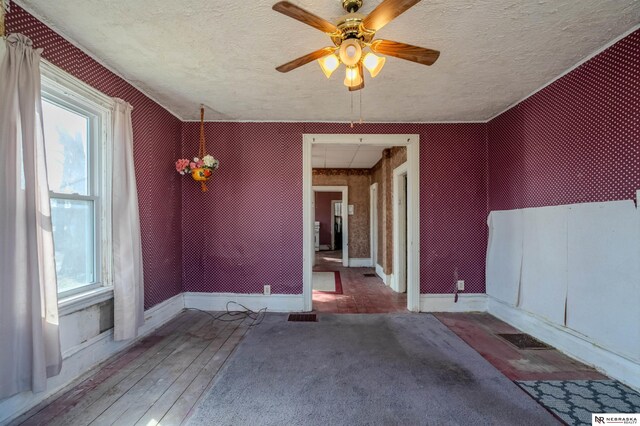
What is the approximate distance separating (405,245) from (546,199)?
2.40 metres

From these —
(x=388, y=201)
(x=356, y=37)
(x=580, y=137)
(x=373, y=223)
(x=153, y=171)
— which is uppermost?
(x=356, y=37)

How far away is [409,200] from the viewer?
4.23 m

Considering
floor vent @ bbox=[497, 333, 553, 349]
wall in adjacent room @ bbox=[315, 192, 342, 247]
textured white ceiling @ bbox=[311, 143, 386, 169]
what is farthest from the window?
wall in adjacent room @ bbox=[315, 192, 342, 247]

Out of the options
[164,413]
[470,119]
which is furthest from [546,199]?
[164,413]

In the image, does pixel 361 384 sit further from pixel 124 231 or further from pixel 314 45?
pixel 314 45

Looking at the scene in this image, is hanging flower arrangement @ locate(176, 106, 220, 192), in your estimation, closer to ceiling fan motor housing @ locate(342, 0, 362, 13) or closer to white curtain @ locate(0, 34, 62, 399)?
white curtain @ locate(0, 34, 62, 399)

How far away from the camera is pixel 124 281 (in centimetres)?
278

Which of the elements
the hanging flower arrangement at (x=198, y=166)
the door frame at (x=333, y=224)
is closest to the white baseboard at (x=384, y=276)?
the hanging flower arrangement at (x=198, y=166)

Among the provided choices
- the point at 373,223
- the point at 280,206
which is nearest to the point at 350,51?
the point at 280,206

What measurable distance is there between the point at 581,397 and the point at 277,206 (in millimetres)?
3418

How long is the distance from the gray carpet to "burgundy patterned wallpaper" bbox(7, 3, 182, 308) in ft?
4.32

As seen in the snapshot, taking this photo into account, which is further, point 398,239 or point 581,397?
point 398,239

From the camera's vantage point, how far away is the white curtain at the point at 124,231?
2.75 m

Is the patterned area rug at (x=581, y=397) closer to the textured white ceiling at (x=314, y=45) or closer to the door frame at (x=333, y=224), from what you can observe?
the textured white ceiling at (x=314, y=45)
